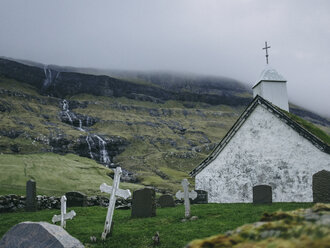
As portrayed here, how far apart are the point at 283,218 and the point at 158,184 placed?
2622 inches

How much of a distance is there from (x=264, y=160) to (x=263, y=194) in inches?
137

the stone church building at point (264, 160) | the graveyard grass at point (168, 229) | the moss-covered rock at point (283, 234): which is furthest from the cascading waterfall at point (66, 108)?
the moss-covered rock at point (283, 234)

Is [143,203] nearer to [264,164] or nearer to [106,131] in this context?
[264,164]

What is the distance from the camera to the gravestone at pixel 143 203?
14.9 meters

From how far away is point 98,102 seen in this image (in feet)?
625

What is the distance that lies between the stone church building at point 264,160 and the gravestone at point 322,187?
384 centimetres

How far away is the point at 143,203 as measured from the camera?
Result: 1495 centimetres

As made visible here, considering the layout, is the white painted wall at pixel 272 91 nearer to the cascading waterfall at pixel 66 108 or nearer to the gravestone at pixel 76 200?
the gravestone at pixel 76 200

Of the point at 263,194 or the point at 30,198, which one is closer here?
the point at 263,194

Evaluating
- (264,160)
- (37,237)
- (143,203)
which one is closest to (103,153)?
(264,160)

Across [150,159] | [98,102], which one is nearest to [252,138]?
[150,159]

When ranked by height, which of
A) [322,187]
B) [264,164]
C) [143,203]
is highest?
[264,164]

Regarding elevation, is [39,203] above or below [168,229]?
below

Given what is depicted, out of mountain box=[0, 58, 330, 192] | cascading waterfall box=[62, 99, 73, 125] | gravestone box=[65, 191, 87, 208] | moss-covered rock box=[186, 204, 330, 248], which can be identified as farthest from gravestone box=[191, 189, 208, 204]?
cascading waterfall box=[62, 99, 73, 125]
